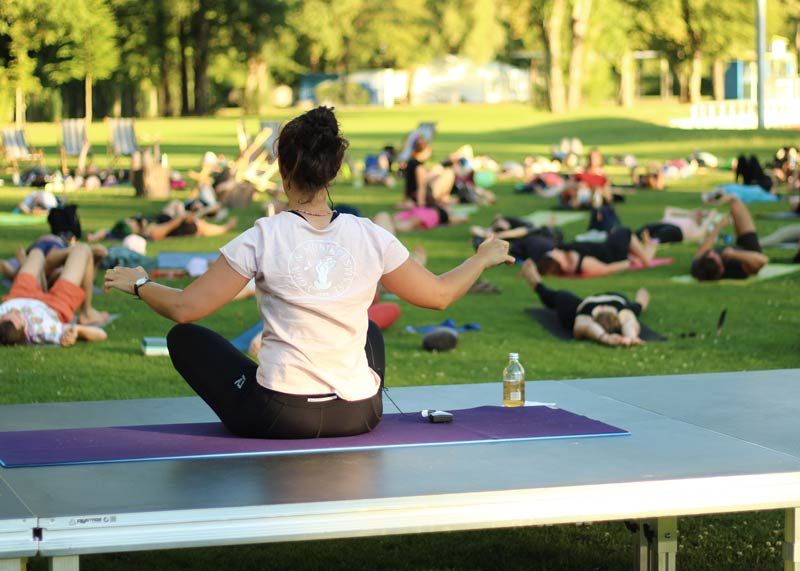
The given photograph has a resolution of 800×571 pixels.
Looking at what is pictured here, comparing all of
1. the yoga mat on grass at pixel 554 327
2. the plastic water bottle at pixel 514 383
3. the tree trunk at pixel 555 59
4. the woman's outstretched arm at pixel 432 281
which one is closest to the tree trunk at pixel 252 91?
the tree trunk at pixel 555 59

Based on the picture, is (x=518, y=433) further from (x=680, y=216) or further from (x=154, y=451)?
(x=680, y=216)

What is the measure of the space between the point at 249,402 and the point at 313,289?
0.42 metres

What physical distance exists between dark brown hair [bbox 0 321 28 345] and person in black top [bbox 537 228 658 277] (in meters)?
4.49

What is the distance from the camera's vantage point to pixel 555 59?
1753 inches

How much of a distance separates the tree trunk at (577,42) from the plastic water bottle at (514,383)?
1608 inches

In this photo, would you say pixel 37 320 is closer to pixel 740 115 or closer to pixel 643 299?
pixel 643 299

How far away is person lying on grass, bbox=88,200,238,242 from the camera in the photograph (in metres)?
12.9

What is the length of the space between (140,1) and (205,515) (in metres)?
29.5

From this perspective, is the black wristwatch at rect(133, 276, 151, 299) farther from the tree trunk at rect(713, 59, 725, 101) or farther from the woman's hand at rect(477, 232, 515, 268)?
the tree trunk at rect(713, 59, 725, 101)

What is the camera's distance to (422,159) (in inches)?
616

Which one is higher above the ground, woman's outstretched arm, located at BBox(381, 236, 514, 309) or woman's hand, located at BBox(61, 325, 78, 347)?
woman's outstretched arm, located at BBox(381, 236, 514, 309)

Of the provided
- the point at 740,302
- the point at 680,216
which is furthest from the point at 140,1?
the point at 740,302

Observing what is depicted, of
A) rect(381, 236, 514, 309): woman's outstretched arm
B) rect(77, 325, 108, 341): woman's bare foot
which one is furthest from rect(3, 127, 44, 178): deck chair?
rect(381, 236, 514, 309): woman's outstretched arm

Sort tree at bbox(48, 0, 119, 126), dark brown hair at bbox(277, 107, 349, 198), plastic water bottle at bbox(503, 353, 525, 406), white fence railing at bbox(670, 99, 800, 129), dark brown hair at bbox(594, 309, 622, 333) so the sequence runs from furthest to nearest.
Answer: white fence railing at bbox(670, 99, 800, 129), tree at bbox(48, 0, 119, 126), dark brown hair at bbox(594, 309, 622, 333), plastic water bottle at bbox(503, 353, 525, 406), dark brown hair at bbox(277, 107, 349, 198)
